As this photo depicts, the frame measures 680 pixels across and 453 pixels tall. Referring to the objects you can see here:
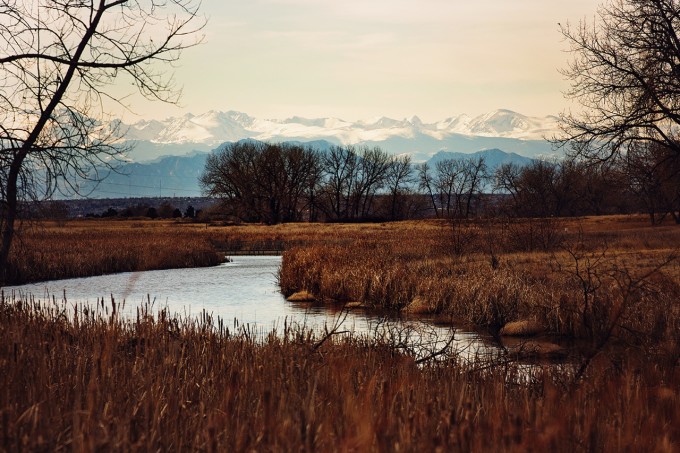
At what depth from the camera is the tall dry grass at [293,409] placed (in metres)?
4.47

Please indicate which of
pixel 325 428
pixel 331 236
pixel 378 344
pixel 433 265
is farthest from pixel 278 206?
pixel 325 428

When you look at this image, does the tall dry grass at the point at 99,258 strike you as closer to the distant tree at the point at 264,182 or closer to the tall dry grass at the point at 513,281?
the tall dry grass at the point at 513,281

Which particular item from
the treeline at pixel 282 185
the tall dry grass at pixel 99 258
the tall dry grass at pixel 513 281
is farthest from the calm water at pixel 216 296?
the treeline at pixel 282 185

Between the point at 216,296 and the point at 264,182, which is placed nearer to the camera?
the point at 216,296

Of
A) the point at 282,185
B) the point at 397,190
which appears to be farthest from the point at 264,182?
the point at 397,190

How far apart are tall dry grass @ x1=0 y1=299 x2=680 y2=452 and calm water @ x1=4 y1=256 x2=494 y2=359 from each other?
25.8 feet

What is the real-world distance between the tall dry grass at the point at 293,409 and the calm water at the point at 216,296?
786cm

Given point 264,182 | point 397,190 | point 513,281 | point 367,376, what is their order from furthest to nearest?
point 397,190, point 264,182, point 513,281, point 367,376

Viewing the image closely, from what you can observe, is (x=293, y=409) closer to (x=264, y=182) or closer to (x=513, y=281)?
(x=513, y=281)

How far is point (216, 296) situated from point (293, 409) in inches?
873

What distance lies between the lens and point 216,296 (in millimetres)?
26875

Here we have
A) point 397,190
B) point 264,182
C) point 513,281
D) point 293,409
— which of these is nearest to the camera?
point 293,409

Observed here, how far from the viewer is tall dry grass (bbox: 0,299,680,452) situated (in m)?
4.47

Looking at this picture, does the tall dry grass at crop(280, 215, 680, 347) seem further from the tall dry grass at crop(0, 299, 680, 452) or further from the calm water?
the tall dry grass at crop(0, 299, 680, 452)
